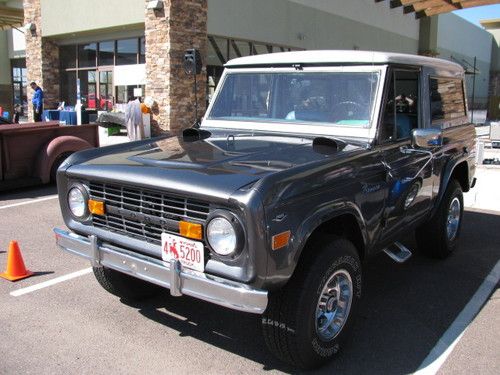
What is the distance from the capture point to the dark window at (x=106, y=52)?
741 inches

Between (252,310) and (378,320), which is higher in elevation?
(252,310)

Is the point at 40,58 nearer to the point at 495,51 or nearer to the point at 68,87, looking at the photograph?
the point at 68,87

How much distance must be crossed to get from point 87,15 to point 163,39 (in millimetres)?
4739

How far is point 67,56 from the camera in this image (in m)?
20.9

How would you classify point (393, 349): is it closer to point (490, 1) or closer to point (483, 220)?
point (483, 220)

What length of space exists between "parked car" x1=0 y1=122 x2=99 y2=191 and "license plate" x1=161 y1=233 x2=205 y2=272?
6147mm

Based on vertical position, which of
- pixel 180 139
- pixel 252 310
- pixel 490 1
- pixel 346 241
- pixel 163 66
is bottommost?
pixel 252 310

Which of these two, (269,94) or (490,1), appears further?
(490,1)

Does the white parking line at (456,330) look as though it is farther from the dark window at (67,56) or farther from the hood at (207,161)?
the dark window at (67,56)

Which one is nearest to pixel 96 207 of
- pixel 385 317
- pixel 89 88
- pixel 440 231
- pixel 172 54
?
pixel 385 317

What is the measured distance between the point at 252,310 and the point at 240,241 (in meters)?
0.37

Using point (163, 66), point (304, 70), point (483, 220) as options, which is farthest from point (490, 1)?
point (304, 70)

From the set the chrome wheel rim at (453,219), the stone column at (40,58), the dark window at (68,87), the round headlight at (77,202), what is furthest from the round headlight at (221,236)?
the dark window at (68,87)

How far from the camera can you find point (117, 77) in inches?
733
